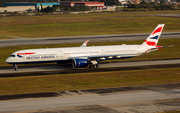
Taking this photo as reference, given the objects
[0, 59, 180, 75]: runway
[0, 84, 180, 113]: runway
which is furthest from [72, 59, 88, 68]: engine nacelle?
[0, 84, 180, 113]: runway

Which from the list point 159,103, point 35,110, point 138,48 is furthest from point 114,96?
point 138,48

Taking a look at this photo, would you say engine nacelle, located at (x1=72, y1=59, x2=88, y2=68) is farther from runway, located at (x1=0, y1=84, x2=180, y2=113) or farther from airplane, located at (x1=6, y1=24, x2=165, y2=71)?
runway, located at (x1=0, y1=84, x2=180, y2=113)

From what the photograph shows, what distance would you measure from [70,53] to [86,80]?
11.9m

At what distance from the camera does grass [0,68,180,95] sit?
37906mm

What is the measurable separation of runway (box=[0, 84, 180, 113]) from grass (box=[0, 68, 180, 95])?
3.67 metres

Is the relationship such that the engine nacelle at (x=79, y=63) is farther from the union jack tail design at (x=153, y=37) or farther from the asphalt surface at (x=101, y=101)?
the union jack tail design at (x=153, y=37)

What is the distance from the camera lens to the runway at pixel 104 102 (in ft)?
94.6

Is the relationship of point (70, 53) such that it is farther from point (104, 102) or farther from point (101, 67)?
point (104, 102)

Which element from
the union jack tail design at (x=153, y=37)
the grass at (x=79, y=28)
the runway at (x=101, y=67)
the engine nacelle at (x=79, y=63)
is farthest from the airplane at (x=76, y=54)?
the grass at (x=79, y=28)

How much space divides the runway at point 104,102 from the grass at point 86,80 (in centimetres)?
367

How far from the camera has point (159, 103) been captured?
101 feet

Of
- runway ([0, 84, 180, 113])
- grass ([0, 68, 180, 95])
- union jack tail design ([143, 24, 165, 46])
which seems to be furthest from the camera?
union jack tail design ([143, 24, 165, 46])

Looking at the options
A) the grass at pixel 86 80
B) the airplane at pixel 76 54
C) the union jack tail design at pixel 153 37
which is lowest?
the grass at pixel 86 80

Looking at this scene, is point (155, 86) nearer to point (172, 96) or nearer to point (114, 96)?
point (172, 96)
